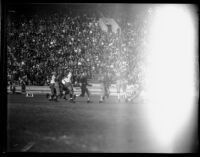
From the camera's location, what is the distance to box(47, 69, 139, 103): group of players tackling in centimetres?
338

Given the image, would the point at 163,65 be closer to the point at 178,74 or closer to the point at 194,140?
the point at 178,74

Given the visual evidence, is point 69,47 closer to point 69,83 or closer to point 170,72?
point 69,83

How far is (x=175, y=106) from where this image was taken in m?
3.34

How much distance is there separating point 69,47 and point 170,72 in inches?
45.3

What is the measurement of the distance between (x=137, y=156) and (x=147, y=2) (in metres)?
1.68

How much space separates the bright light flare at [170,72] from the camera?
332 cm

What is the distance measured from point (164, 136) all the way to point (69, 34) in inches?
60.5

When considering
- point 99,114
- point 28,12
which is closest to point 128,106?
point 99,114

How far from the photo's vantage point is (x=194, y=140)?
3346 millimetres

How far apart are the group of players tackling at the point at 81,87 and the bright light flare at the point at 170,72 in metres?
0.26

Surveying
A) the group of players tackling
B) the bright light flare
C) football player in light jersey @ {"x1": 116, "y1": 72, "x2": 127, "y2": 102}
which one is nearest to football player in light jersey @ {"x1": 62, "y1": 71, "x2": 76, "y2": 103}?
the group of players tackling

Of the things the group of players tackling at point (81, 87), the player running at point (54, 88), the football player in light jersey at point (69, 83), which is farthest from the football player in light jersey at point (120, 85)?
the player running at point (54, 88)

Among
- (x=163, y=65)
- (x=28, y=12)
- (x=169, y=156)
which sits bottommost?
(x=169, y=156)

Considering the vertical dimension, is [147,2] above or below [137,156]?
above
